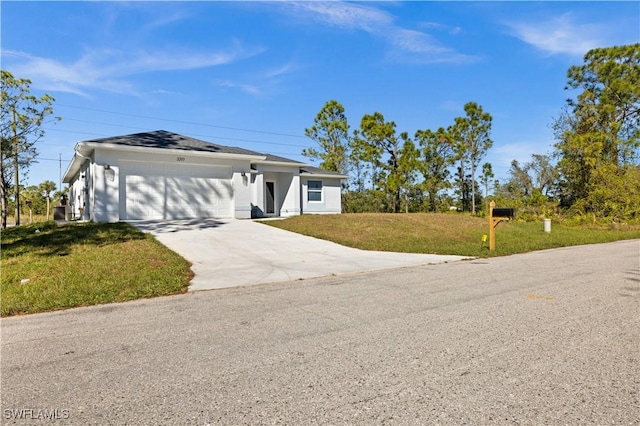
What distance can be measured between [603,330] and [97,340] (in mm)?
5129

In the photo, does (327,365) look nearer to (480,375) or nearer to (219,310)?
(480,375)

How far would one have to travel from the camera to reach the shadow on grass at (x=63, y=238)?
28.5 feet

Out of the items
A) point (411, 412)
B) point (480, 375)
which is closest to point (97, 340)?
point (411, 412)

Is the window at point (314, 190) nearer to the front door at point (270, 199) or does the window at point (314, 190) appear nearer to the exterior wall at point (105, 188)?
the front door at point (270, 199)

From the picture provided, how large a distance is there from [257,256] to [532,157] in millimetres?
37489

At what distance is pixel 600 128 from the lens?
2673 centimetres

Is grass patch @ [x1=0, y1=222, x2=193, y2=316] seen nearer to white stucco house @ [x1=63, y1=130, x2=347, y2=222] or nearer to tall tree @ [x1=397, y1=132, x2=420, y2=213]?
white stucco house @ [x1=63, y1=130, x2=347, y2=222]

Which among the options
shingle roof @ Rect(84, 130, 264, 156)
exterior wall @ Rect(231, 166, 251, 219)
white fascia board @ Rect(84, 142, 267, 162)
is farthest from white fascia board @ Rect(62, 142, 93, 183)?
exterior wall @ Rect(231, 166, 251, 219)

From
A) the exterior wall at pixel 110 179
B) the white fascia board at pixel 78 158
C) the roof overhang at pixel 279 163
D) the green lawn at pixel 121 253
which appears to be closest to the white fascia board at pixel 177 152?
the exterior wall at pixel 110 179

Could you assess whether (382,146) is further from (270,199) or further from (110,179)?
(110,179)

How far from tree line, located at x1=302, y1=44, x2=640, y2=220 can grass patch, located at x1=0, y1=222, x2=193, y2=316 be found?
76.5ft

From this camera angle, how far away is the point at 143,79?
65.0ft

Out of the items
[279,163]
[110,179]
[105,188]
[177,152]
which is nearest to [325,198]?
[279,163]

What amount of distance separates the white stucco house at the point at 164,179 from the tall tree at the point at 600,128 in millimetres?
20939
